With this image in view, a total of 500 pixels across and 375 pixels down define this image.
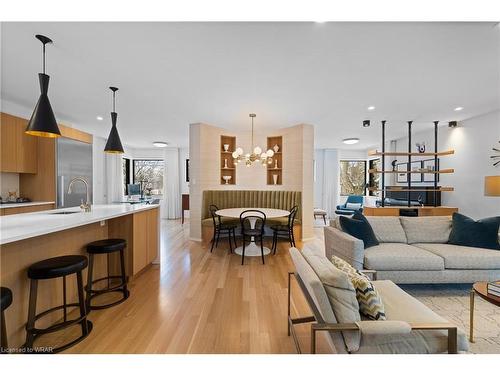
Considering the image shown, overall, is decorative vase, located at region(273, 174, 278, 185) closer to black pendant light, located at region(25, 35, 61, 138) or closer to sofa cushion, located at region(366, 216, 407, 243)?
sofa cushion, located at region(366, 216, 407, 243)

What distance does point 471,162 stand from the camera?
14.8ft

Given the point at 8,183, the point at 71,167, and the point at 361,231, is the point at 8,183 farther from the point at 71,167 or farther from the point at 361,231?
the point at 361,231

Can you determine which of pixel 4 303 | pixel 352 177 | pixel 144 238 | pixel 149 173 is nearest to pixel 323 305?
pixel 4 303

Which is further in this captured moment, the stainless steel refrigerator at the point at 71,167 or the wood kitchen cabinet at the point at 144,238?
the stainless steel refrigerator at the point at 71,167

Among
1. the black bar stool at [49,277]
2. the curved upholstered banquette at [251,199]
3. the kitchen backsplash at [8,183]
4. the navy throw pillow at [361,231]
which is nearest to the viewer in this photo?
the black bar stool at [49,277]

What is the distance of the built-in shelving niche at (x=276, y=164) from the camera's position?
575 cm

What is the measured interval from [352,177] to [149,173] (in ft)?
25.7

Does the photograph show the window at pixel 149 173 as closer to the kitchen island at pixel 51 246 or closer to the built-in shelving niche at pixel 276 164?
the built-in shelving niche at pixel 276 164

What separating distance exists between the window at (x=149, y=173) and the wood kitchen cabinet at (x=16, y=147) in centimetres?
461

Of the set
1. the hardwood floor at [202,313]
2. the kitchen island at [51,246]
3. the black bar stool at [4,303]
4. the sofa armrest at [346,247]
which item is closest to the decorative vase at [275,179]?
the hardwood floor at [202,313]

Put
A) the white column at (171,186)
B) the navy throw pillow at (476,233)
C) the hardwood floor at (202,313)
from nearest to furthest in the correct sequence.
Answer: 1. the hardwood floor at (202,313)
2. the navy throw pillow at (476,233)
3. the white column at (171,186)

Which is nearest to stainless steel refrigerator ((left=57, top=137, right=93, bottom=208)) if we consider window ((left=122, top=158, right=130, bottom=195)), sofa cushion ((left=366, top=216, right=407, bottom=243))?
window ((left=122, top=158, right=130, bottom=195))
